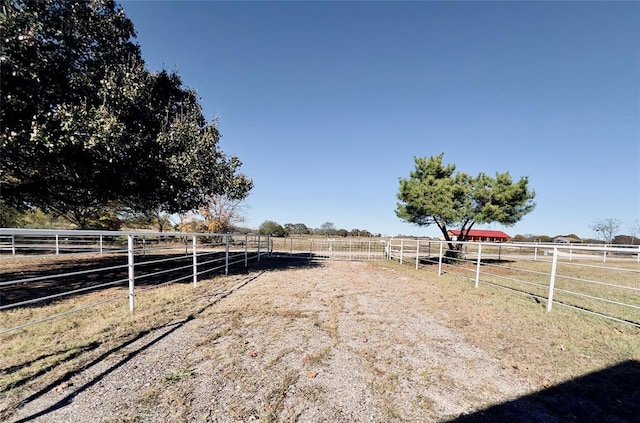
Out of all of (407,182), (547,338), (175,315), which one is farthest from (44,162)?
(407,182)

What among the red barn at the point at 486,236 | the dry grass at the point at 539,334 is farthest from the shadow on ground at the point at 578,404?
the red barn at the point at 486,236

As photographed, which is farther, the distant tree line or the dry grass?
the distant tree line

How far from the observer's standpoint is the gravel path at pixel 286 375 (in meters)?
1.96

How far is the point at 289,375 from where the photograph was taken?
2.46 meters

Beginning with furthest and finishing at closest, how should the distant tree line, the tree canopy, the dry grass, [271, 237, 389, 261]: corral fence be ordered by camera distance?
the distant tree line < [271, 237, 389, 261]: corral fence < the tree canopy < the dry grass

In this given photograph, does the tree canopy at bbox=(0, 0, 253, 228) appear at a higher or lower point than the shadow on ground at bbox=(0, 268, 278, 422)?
higher

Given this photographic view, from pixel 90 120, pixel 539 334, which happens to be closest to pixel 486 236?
pixel 539 334

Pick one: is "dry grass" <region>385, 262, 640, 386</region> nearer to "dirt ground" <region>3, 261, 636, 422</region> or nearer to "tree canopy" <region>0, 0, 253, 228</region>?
"dirt ground" <region>3, 261, 636, 422</region>

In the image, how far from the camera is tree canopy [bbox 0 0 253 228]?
4.71 metres

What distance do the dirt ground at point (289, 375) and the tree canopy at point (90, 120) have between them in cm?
382

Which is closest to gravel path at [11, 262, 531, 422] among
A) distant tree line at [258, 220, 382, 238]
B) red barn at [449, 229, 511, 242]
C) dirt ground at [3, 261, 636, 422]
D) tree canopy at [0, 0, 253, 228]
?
dirt ground at [3, 261, 636, 422]

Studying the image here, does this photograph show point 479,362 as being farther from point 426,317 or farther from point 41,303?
point 41,303

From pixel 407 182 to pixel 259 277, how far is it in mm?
9599

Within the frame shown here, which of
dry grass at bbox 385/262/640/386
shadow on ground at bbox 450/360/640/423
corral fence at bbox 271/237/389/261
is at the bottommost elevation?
corral fence at bbox 271/237/389/261
